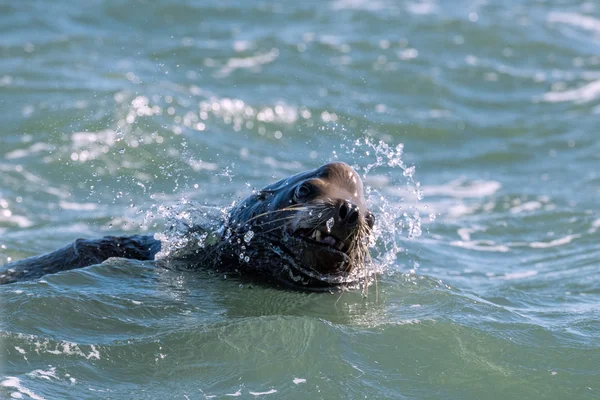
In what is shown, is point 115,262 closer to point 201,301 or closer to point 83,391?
point 201,301

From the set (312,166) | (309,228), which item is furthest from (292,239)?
(312,166)

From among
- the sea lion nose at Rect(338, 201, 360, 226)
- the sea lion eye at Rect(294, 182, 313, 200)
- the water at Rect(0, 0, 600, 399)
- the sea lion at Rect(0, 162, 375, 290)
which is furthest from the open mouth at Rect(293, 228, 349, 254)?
the water at Rect(0, 0, 600, 399)

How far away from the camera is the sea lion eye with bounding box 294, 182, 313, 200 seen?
622cm

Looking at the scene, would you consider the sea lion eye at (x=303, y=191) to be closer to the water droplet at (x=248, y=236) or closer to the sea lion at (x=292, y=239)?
the sea lion at (x=292, y=239)

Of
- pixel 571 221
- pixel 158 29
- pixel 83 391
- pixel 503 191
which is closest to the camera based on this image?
pixel 83 391

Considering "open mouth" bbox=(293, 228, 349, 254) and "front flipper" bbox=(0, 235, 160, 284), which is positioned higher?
"open mouth" bbox=(293, 228, 349, 254)

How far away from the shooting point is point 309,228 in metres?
6.02

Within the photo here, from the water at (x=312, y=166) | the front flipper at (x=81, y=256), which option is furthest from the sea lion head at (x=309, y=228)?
the front flipper at (x=81, y=256)

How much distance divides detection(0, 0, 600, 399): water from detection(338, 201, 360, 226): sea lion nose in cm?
65

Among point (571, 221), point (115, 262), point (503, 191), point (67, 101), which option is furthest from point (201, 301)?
point (67, 101)

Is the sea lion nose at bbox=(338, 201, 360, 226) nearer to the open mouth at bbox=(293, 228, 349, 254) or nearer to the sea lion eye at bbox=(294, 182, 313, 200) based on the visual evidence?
the open mouth at bbox=(293, 228, 349, 254)

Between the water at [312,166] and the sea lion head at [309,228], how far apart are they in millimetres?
189

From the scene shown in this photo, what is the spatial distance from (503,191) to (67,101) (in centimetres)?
589

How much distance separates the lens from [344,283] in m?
6.44
